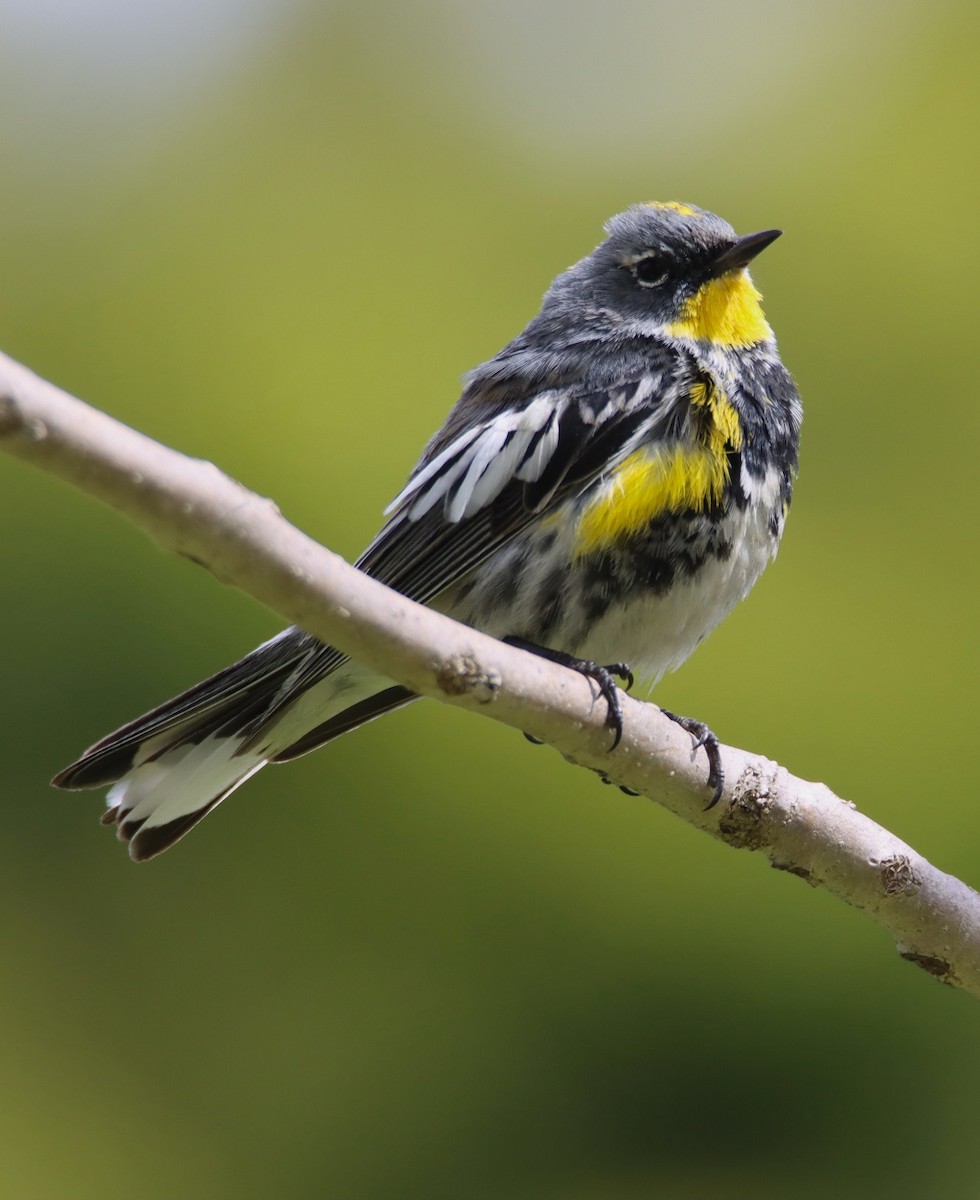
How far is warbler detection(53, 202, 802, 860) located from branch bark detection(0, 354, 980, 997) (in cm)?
71

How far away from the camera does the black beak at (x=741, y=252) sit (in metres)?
4.08

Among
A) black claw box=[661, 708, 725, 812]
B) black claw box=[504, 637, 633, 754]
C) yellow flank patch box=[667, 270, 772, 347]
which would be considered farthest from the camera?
yellow flank patch box=[667, 270, 772, 347]

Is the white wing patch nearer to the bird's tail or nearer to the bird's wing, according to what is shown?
the bird's wing

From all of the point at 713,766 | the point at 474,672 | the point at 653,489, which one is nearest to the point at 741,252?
the point at 653,489

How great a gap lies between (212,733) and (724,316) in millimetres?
1856

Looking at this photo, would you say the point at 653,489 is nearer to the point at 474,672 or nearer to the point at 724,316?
the point at 724,316

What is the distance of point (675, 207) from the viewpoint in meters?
4.43

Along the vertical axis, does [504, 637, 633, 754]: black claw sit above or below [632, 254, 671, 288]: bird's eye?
below

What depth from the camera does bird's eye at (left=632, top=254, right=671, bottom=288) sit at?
429 centimetres

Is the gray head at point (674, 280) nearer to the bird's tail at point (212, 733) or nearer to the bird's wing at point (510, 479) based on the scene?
the bird's wing at point (510, 479)

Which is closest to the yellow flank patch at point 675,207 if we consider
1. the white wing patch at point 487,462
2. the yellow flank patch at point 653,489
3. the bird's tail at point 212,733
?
the white wing patch at point 487,462

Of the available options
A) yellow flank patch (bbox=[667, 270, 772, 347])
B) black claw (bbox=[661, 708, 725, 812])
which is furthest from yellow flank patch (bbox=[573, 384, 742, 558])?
black claw (bbox=[661, 708, 725, 812])

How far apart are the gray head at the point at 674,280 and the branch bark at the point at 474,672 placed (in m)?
1.55

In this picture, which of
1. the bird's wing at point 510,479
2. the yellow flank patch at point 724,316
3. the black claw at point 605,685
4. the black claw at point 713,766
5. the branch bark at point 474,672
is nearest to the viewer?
the branch bark at point 474,672
